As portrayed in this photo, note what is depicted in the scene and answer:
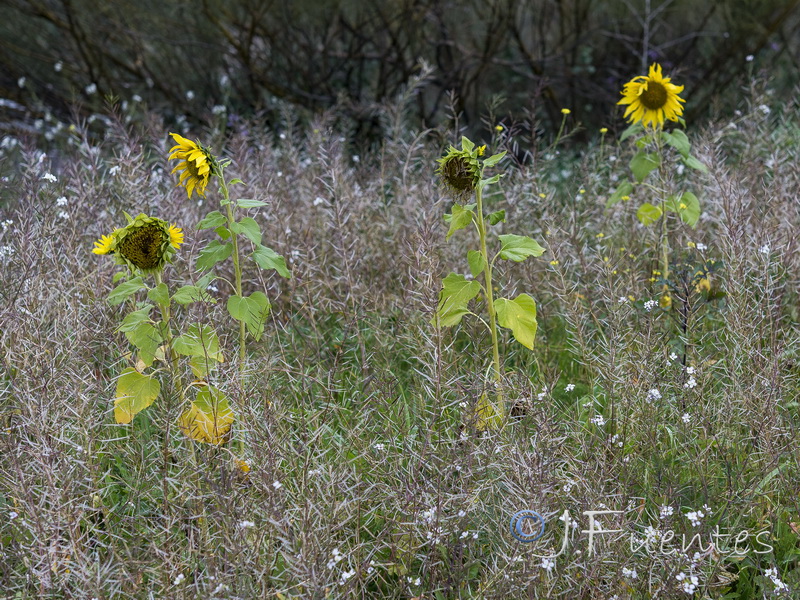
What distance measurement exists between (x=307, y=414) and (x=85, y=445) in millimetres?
541

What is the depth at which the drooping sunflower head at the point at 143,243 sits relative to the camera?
1.92 meters

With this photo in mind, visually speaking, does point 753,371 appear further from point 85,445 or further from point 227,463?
point 85,445

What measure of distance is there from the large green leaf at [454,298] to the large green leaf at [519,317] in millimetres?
84

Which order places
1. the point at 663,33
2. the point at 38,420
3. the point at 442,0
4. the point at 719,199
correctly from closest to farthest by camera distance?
the point at 38,420
the point at 719,199
the point at 442,0
the point at 663,33

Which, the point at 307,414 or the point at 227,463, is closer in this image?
the point at 227,463

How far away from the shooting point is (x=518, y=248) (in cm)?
209

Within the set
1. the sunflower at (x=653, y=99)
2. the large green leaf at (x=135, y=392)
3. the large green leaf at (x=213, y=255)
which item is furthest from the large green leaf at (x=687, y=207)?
the large green leaf at (x=135, y=392)

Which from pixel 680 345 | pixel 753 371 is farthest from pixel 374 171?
pixel 753 371

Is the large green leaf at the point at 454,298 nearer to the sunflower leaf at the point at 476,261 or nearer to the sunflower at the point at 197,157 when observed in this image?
the sunflower leaf at the point at 476,261

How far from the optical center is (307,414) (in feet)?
6.98

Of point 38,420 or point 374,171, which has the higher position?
point 374,171

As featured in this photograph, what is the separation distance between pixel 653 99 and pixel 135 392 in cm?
218

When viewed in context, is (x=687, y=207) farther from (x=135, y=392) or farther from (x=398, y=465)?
(x=135, y=392)

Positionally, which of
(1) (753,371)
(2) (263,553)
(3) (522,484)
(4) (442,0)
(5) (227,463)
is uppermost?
(4) (442,0)
